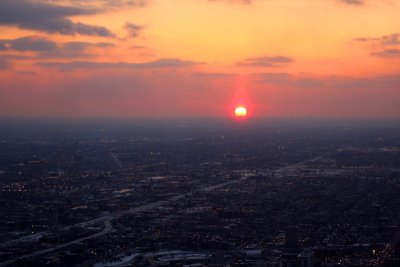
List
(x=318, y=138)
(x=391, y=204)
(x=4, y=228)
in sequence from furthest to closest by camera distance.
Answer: (x=318, y=138), (x=391, y=204), (x=4, y=228)

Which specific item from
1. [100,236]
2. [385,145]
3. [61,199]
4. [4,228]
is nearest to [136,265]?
[100,236]

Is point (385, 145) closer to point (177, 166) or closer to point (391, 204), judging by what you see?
point (177, 166)

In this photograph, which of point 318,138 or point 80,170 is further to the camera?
point 318,138

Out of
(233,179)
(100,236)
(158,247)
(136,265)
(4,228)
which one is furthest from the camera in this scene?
(233,179)

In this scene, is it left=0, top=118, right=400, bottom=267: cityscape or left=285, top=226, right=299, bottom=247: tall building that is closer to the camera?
left=0, top=118, right=400, bottom=267: cityscape

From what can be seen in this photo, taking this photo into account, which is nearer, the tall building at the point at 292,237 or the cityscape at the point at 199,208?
the cityscape at the point at 199,208

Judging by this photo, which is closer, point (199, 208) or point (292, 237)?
point (292, 237)
